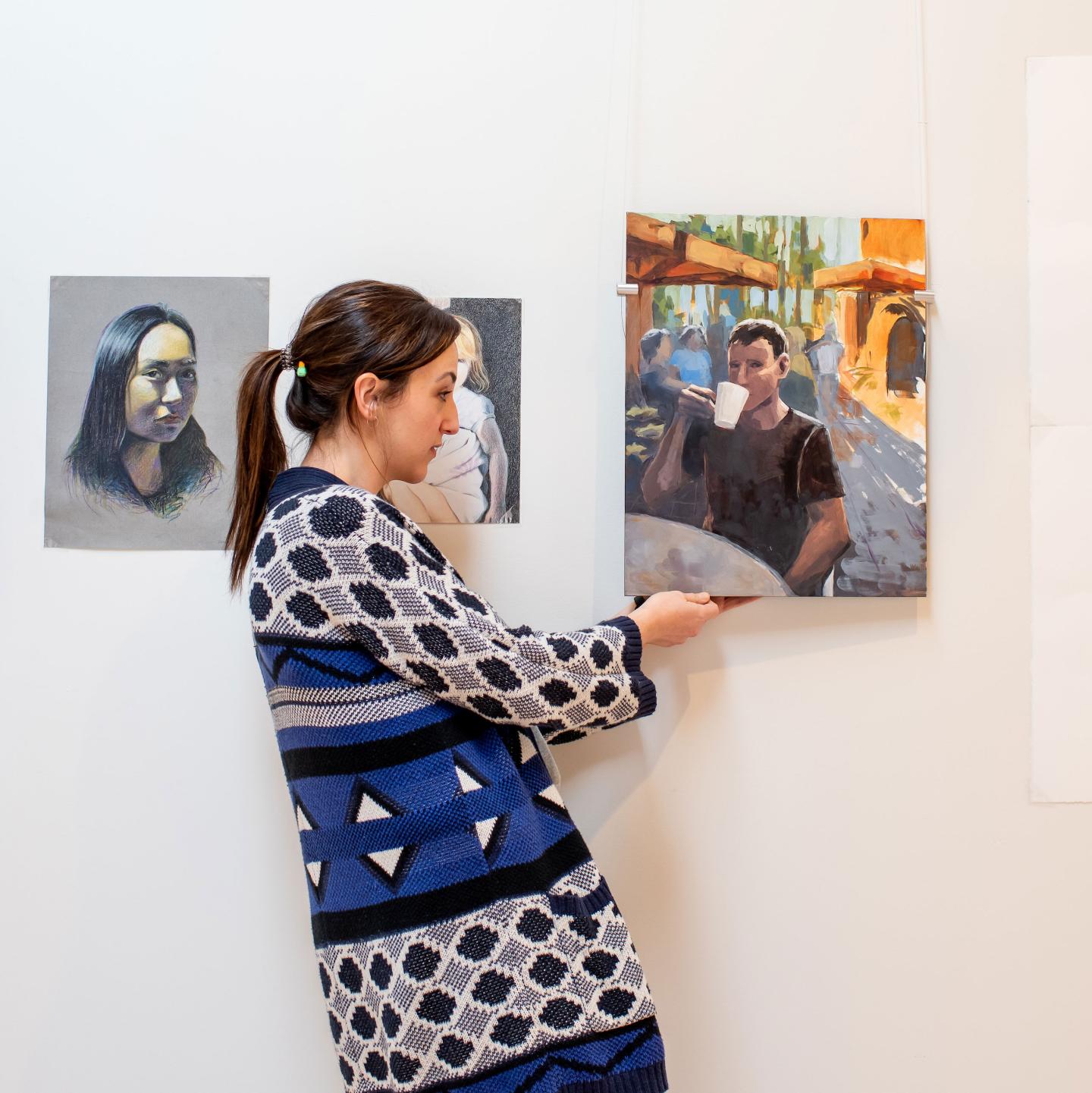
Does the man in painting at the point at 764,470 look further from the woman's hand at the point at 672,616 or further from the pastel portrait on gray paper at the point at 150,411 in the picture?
the pastel portrait on gray paper at the point at 150,411

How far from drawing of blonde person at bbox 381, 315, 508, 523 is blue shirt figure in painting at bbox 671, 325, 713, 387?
0.75ft

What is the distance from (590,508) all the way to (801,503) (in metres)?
0.25

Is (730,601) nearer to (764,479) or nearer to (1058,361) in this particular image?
(764,479)

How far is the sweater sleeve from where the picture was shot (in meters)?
0.74

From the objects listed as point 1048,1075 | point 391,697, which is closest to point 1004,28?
point 391,697

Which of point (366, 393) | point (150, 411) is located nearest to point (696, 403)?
point (366, 393)

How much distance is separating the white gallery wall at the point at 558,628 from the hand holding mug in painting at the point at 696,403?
0.28ft

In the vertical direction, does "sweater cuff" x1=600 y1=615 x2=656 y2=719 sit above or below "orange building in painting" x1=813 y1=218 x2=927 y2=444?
below

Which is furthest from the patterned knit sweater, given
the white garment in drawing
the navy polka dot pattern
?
the white garment in drawing

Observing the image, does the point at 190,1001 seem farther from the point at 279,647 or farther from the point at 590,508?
the point at 590,508

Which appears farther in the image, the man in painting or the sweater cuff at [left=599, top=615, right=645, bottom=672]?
the man in painting

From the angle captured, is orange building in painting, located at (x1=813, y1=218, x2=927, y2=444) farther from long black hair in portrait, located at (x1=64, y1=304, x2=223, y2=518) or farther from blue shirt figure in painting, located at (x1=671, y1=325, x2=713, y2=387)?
long black hair in portrait, located at (x1=64, y1=304, x2=223, y2=518)

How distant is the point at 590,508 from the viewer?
3.35ft

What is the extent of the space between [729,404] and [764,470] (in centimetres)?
9
